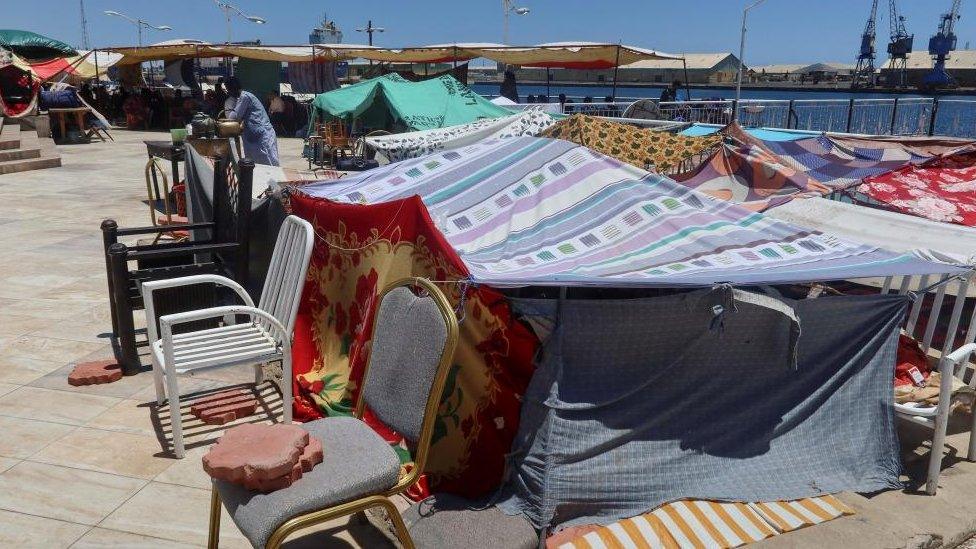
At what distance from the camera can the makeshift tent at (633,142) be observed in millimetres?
6230

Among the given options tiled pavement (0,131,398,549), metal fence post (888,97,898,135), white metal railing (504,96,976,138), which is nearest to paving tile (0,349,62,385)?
tiled pavement (0,131,398,549)

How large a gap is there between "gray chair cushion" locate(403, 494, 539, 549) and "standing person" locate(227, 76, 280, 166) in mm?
7409

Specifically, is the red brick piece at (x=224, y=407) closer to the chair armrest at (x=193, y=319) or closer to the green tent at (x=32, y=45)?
the chair armrest at (x=193, y=319)

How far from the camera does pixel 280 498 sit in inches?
96.8

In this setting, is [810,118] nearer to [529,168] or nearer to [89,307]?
[529,168]

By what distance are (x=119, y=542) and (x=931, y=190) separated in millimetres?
6787

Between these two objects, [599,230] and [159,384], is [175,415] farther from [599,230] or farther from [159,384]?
[599,230]

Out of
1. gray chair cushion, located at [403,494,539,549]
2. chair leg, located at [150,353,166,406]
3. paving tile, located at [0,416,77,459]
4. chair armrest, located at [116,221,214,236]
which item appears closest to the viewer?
gray chair cushion, located at [403,494,539,549]

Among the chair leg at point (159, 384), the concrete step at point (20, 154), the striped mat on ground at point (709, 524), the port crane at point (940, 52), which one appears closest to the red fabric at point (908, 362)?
the striped mat on ground at point (709, 524)

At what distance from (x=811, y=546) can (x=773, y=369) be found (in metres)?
0.88

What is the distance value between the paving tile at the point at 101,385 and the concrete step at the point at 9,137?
1281 cm

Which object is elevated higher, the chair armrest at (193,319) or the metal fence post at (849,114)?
the metal fence post at (849,114)

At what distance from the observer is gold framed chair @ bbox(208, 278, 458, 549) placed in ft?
8.02

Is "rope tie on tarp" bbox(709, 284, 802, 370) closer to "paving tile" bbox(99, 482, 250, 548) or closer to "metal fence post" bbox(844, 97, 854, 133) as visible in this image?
"paving tile" bbox(99, 482, 250, 548)
